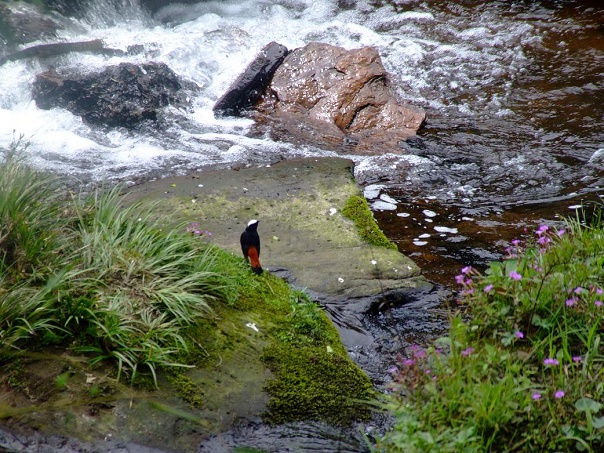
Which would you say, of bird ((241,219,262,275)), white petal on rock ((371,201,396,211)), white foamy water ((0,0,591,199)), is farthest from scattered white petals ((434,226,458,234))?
bird ((241,219,262,275))

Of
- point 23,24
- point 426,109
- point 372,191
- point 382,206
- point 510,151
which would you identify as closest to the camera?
point 382,206

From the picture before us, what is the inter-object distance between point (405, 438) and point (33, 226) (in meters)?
2.17

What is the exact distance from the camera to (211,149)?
7.57m

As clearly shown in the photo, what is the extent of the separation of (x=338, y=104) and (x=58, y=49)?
14.7ft

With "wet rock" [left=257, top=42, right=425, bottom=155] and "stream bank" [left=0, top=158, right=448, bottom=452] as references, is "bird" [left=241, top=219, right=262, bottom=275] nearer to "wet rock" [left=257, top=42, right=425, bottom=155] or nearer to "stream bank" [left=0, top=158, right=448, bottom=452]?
"stream bank" [left=0, top=158, right=448, bottom=452]

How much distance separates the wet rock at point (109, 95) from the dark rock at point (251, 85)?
1.96 ft

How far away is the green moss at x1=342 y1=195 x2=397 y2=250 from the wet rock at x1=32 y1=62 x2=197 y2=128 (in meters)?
3.82

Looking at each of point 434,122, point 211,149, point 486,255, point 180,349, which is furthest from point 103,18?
point 180,349

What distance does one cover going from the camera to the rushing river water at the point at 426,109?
658cm

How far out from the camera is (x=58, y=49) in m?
9.76

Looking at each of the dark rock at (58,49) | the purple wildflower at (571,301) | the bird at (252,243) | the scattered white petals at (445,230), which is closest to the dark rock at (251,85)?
the dark rock at (58,49)

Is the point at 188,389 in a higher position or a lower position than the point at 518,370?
lower

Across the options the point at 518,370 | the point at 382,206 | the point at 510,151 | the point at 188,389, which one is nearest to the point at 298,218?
the point at 382,206

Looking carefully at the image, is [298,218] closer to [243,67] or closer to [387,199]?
[387,199]
